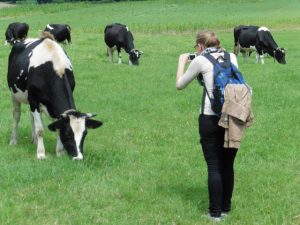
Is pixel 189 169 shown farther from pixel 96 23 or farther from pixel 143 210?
pixel 96 23

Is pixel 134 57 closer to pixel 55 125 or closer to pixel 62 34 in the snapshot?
pixel 62 34

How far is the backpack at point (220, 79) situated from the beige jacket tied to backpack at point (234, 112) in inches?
3.6

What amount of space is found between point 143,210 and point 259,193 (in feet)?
5.86

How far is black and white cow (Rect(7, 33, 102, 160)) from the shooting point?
8961 mm

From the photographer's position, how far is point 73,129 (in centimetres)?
889

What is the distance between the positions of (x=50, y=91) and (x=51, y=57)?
28.5 inches

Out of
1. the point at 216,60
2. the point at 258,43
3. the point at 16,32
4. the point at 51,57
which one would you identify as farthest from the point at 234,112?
the point at 16,32

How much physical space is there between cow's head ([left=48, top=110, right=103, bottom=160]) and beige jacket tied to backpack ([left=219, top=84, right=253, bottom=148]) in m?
3.09

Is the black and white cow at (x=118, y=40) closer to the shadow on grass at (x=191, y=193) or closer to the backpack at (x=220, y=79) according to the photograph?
the shadow on grass at (x=191, y=193)

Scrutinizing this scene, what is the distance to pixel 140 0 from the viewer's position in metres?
100

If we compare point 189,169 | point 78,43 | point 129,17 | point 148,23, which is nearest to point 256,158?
point 189,169

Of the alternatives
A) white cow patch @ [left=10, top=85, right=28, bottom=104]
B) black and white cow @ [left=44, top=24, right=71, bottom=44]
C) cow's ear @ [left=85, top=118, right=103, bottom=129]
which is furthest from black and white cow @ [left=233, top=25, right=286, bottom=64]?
cow's ear @ [left=85, top=118, right=103, bottom=129]

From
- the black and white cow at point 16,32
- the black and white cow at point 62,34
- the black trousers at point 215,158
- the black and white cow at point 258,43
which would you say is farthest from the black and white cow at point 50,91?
the black and white cow at point 16,32

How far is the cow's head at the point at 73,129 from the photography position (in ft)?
29.2
